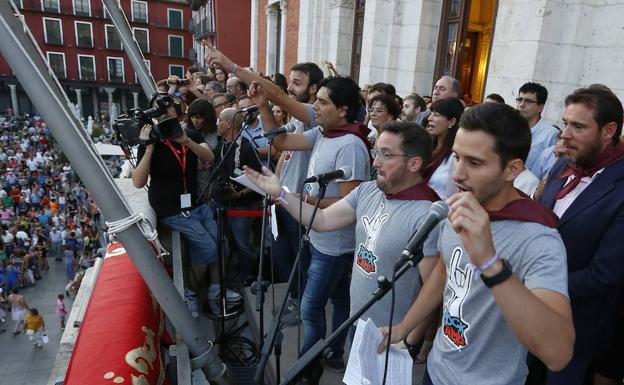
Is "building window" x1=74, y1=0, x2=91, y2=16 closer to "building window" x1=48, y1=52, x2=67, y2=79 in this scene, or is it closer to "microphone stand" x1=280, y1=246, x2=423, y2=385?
"building window" x1=48, y1=52, x2=67, y2=79

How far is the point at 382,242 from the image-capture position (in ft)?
7.00

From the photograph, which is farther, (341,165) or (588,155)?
(341,165)

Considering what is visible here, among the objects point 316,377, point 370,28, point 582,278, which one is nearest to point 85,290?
point 316,377

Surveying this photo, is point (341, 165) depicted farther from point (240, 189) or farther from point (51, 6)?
point (51, 6)

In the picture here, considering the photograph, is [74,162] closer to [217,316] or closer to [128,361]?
[128,361]

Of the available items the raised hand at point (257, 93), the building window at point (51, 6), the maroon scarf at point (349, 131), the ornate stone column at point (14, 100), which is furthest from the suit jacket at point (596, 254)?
the ornate stone column at point (14, 100)

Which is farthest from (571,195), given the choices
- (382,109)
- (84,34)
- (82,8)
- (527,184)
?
(82,8)

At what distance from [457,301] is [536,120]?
331 cm

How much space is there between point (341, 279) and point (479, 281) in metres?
1.71

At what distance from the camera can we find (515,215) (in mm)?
1482

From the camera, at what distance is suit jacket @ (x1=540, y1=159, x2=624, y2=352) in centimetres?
203

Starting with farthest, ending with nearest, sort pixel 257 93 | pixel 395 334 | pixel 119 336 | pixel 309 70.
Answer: pixel 309 70 < pixel 257 93 < pixel 119 336 < pixel 395 334

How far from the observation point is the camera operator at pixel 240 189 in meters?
4.36

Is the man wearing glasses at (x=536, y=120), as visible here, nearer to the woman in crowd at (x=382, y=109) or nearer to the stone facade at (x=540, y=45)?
the stone facade at (x=540, y=45)
